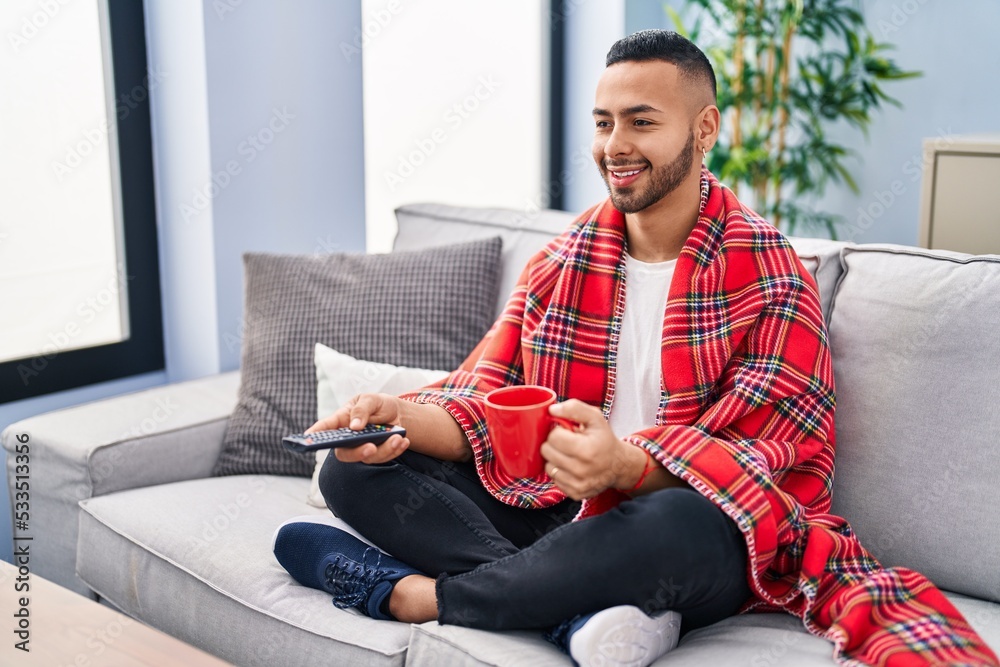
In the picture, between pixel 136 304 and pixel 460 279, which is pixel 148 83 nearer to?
pixel 136 304

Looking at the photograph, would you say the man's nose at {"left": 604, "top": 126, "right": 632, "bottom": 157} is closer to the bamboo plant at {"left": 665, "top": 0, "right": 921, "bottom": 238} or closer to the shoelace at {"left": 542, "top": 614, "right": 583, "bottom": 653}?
the shoelace at {"left": 542, "top": 614, "right": 583, "bottom": 653}

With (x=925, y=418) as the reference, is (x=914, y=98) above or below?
above

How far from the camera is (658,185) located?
1.65 meters

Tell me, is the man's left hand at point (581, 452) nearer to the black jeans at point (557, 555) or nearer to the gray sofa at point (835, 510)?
the black jeans at point (557, 555)

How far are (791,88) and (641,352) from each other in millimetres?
2174

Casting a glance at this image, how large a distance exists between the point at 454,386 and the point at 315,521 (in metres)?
0.33

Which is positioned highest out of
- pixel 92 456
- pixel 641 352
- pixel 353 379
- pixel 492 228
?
pixel 492 228

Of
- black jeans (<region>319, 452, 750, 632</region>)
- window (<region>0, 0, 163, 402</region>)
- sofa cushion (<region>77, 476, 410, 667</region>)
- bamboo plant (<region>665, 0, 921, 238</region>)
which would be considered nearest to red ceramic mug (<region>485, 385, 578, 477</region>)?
black jeans (<region>319, 452, 750, 632</region>)

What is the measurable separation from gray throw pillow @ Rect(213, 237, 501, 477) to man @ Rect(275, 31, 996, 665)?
0.26m

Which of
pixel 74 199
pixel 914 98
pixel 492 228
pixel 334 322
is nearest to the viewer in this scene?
pixel 334 322

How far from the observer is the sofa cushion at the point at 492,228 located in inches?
86.4

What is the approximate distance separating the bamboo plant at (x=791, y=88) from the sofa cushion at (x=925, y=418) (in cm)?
178

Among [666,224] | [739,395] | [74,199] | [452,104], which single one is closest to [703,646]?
[739,395]

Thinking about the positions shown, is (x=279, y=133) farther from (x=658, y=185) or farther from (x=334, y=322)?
(x=658, y=185)
